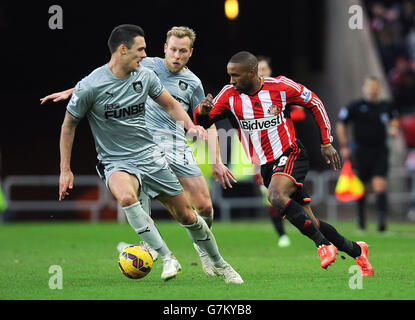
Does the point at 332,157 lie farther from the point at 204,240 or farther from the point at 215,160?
the point at 204,240

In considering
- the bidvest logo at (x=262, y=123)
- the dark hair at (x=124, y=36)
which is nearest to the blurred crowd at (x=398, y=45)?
the bidvest logo at (x=262, y=123)

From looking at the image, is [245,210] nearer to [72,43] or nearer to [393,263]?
[72,43]

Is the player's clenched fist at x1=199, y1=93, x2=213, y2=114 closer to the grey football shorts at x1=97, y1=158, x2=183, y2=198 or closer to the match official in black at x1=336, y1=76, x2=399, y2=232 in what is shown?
the grey football shorts at x1=97, y1=158, x2=183, y2=198

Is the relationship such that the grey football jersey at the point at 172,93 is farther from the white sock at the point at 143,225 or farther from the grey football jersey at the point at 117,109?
the white sock at the point at 143,225

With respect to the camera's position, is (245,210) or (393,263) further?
(245,210)

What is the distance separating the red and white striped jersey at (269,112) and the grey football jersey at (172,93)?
80 centimetres

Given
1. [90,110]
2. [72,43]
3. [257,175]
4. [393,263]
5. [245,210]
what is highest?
[72,43]

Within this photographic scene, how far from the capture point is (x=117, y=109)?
694cm

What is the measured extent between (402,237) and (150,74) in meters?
6.68

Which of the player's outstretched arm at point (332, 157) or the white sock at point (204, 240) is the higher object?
the player's outstretched arm at point (332, 157)

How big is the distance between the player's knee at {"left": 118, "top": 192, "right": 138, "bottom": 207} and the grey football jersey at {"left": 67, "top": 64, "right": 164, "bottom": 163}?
0.46 meters

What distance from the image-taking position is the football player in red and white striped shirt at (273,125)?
7223mm

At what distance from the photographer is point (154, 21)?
18797 mm
